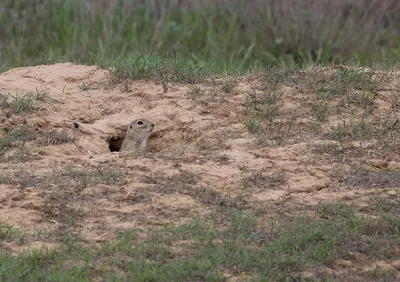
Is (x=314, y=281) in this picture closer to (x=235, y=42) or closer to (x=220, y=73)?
(x=220, y=73)

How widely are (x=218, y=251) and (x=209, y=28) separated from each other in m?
6.05

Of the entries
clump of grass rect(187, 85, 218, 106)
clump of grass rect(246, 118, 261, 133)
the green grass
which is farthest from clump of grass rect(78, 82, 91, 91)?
A: the green grass

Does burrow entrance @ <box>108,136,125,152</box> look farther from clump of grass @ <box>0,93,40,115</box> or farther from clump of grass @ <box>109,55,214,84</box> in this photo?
clump of grass @ <box>0,93,40,115</box>

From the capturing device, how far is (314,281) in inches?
195

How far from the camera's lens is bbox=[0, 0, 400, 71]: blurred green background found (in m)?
10.6

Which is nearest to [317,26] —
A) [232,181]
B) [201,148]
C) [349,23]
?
[349,23]

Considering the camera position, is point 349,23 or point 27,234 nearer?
point 27,234

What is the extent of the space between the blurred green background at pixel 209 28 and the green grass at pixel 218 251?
199 inches

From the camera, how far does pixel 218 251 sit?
515 cm

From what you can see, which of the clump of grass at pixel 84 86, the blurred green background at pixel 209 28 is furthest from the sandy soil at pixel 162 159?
the blurred green background at pixel 209 28

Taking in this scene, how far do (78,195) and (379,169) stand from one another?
2.07 metres

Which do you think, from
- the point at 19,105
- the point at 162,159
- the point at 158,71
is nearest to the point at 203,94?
the point at 158,71

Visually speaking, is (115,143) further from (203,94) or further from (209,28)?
(209,28)

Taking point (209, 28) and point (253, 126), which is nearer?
point (253, 126)
